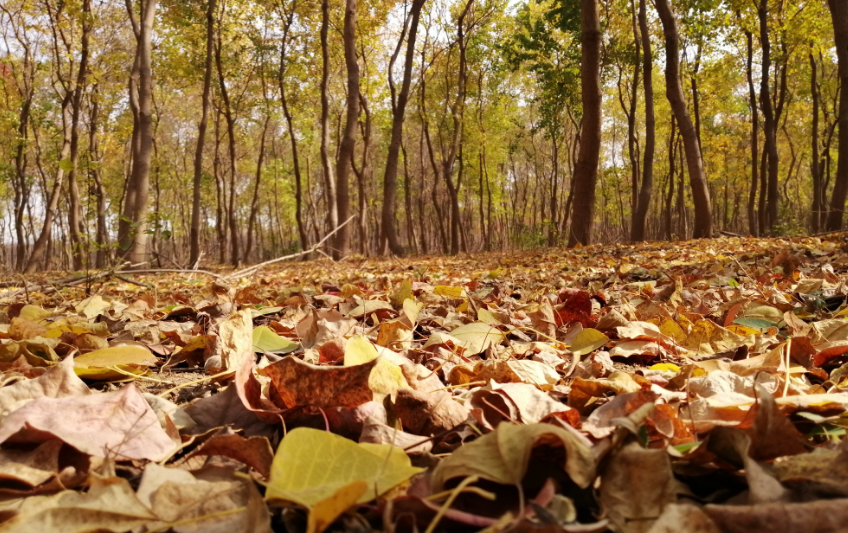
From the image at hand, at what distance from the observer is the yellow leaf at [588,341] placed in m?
1.62

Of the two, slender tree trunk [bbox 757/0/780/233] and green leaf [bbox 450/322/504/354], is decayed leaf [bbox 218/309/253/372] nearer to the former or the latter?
green leaf [bbox 450/322/504/354]

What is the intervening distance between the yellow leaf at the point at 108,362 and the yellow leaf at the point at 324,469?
2.82 feet

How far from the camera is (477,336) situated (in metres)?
1.73

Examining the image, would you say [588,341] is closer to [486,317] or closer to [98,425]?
[486,317]

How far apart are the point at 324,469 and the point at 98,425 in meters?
0.43

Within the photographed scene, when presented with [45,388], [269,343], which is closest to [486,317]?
[269,343]

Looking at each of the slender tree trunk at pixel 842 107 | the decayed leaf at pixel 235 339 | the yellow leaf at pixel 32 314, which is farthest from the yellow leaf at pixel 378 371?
the slender tree trunk at pixel 842 107

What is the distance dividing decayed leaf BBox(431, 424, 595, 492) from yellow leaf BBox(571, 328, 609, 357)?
3.20 ft

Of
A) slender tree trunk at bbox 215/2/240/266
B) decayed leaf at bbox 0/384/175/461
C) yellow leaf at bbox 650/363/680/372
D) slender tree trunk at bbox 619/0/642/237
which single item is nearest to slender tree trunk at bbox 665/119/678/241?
slender tree trunk at bbox 619/0/642/237

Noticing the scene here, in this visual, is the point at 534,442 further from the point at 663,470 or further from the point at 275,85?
the point at 275,85

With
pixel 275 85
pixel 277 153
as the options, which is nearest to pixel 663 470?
pixel 275 85

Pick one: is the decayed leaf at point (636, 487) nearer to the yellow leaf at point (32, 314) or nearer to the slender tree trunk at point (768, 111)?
the yellow leaf at point (32, 314)

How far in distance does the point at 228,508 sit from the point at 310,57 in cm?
2116

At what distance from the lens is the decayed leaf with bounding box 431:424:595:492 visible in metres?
0.63
